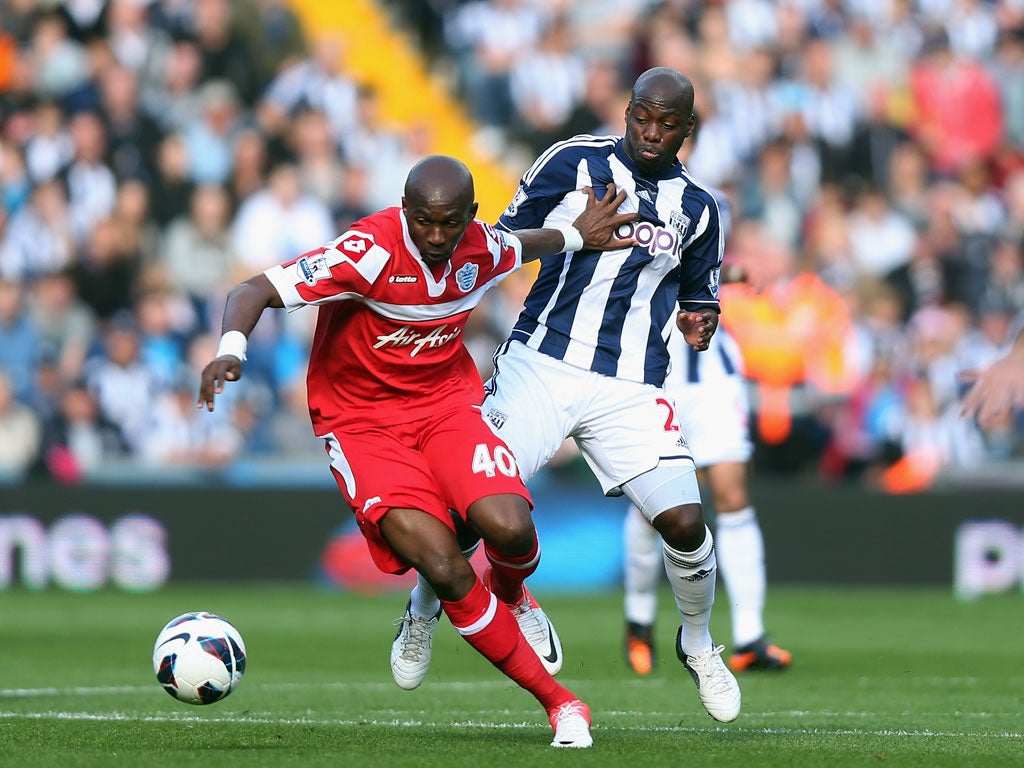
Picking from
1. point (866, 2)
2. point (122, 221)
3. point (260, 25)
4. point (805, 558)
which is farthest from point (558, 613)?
point (866, 2)

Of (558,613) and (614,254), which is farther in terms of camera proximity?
(558,613)

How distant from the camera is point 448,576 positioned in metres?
6.59

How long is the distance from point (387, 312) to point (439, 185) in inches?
22.9

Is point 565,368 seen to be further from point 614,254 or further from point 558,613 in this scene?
point 558,613

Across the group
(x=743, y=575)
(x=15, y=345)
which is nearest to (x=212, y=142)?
(x=15, y=345)

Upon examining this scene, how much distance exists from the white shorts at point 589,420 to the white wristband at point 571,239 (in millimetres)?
513

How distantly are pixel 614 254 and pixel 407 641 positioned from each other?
6.06 feet

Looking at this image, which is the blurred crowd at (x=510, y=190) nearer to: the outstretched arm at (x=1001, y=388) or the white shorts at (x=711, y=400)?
the white shorts at (x=711, y=400)

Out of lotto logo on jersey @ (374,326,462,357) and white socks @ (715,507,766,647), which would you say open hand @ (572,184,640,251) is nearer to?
lotto logo on jersey @ (374,326,462,357)

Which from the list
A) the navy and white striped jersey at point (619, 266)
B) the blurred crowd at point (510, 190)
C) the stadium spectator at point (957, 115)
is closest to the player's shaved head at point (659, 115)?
the navy and white striped jersey at point (619, 266)

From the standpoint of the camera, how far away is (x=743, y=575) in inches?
380

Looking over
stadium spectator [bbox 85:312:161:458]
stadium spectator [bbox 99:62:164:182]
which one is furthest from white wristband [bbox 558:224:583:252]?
stadium spectator [bbox 99:62:164:182]

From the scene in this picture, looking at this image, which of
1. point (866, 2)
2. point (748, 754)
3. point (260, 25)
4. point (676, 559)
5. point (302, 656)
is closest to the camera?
point (748, 754)

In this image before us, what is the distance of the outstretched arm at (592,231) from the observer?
725 centimetres
